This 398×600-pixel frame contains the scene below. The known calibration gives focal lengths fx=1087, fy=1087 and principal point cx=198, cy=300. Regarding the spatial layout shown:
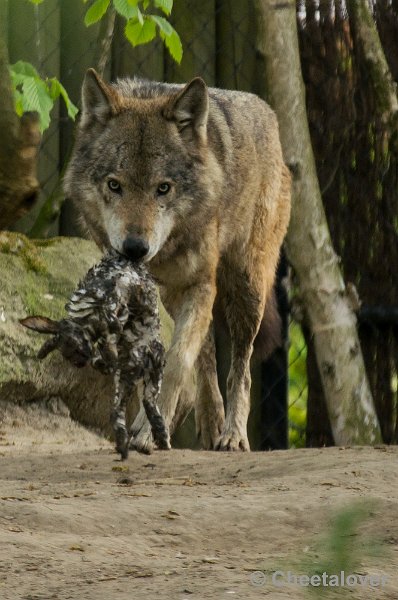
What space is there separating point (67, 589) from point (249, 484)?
162 centimetres

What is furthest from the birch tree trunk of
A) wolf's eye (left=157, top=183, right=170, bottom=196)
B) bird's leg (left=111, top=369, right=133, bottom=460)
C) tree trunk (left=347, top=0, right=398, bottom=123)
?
bird's leg (left=111, top=369, right=133, bottom=460)

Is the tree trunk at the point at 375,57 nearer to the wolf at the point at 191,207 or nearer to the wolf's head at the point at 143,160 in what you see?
the wolf at the point at 191,207

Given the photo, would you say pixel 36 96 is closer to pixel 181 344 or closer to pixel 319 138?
pixel 181 344

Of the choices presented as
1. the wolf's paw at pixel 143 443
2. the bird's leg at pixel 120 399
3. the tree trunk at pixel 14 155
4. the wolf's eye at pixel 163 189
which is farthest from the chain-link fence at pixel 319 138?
the tree trunk at pixel 14 155

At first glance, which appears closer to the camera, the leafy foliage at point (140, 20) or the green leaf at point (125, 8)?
the green leaf at point (125, 8)

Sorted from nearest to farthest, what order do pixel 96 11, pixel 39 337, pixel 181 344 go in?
pixel 96 11, pixel 181 344, pixel 39 337

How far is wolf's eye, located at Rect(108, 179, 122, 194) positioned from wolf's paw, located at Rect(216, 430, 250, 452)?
162 centimetres

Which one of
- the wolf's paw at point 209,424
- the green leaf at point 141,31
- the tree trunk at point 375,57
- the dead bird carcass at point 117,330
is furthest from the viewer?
the tree trunk at point 375,57

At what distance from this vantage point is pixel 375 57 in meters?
7.15

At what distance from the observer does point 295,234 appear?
6.83 meters

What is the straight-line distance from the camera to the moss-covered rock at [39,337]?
6184mm

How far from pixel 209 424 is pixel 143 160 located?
1774 millimetres

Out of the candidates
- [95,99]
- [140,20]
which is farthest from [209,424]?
[140,20]

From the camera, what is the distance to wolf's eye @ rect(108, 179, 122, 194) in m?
5.24
